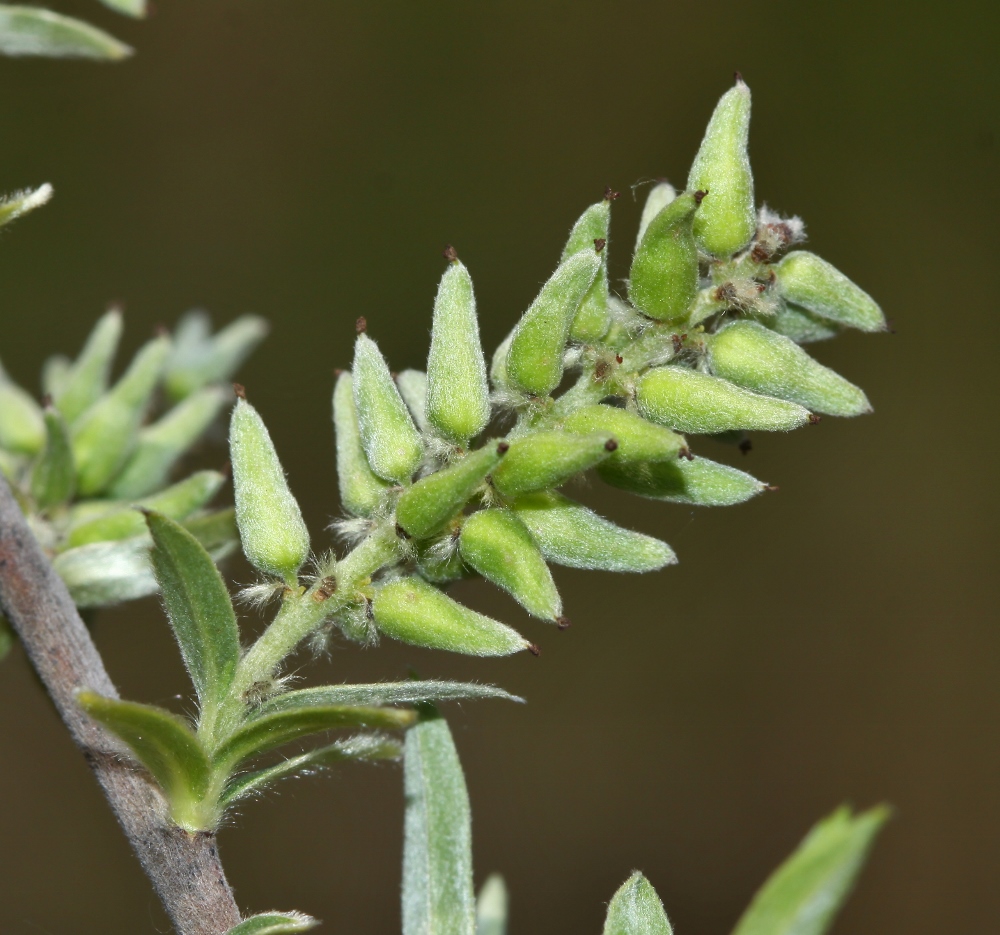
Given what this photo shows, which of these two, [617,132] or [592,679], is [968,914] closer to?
[592,679]

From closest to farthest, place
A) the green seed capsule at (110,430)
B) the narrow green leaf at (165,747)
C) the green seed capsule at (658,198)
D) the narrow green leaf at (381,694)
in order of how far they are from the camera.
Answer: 1. the narrow green leaf at (165,747)
2. the narrow green leaf at (381,694)
3. the green seed capsule at (658,198)
4. the green seed capsule at (110,430)

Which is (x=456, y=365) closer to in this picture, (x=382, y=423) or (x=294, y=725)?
(x=382, y=423)

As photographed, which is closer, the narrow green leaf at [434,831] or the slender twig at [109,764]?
the slender twig at [109,764]

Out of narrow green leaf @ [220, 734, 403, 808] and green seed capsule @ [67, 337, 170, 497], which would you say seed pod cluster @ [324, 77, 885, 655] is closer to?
narrow green leaf @ [220, 734, 403, 808]

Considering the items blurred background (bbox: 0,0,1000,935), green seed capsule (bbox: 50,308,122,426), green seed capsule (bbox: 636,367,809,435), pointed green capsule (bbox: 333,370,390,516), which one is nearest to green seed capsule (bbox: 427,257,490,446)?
pointed green capsule (bbox: 333,370,390,516)

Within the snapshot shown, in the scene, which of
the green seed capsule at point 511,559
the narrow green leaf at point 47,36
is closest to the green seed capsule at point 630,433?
the green seed capsule at point 511,559

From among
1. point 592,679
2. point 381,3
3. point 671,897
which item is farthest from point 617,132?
point 671,897

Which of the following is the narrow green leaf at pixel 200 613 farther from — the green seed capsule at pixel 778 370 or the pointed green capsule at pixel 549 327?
the green seed capsule at pixel 778 370

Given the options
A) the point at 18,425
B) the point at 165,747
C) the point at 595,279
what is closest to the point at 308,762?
the point at 165,747
